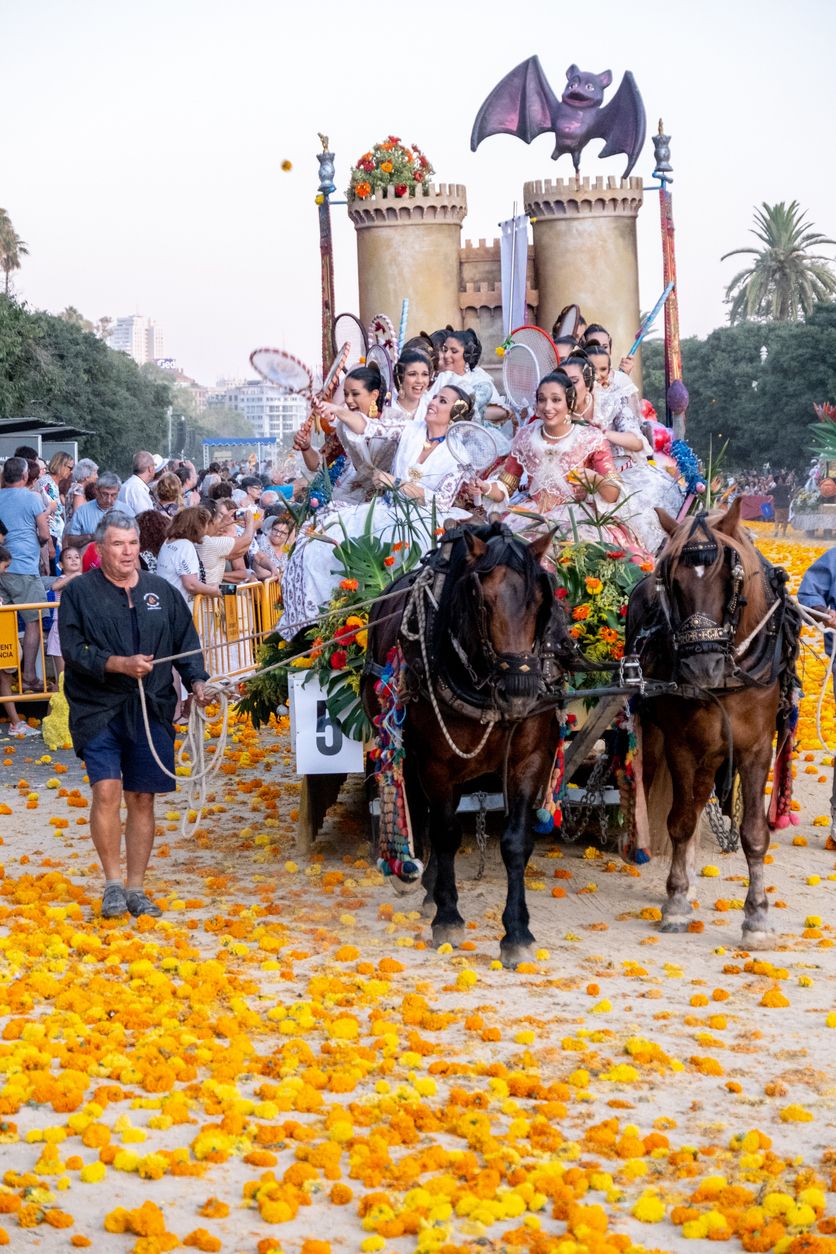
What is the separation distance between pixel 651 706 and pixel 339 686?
5.63ft

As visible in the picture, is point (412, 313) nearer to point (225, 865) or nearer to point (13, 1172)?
point (225, 865)

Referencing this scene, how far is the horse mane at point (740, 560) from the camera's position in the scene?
6.99 m

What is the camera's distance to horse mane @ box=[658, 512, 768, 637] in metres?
6.99

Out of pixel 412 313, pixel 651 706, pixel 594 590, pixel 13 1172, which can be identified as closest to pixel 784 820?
pixel 651 706

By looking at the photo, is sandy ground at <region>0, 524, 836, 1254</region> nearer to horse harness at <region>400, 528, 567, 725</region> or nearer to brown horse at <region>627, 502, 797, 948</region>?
brown horse at <region>627, 502, 797, 948</region>

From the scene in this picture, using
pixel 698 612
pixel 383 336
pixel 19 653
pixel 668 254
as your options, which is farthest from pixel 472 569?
pixel 668 254

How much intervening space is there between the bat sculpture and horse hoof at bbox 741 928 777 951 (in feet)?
42.1

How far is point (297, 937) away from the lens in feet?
24.2

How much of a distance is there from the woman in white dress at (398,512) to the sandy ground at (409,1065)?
1.56 meters

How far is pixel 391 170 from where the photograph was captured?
17.2 m

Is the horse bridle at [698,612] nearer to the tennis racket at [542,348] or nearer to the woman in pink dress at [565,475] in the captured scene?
the woman in pink dress at [565,475]

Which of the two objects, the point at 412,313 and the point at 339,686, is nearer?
the point at 339,686

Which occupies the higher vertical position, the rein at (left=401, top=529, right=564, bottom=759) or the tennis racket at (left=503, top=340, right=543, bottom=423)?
the tennis racket at (left=503, top=340, right=543, bottom=423)

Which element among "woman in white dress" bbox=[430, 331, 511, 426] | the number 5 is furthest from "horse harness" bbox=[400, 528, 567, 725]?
"woman in white dress" bbox=[430, 331, 511, 426]
